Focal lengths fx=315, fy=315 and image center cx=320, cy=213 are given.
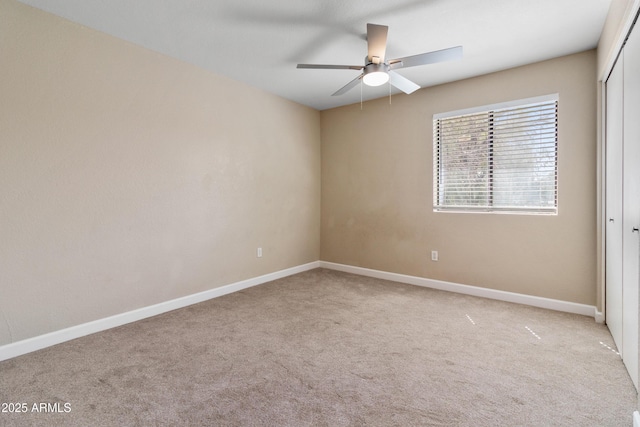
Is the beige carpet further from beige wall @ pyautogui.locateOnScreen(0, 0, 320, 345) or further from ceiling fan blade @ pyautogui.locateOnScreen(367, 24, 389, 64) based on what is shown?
ceiling fan blade @ pyautogui.locateOnScreen(367, 24, 389, 64)

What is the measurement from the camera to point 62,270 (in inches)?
98.5

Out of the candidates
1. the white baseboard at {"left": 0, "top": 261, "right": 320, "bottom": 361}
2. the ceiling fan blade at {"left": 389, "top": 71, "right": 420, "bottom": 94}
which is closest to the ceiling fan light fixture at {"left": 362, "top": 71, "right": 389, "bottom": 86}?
the ceiling fan blade at {"left": 389, "top": 71, "right": 420, "bottom": 94}

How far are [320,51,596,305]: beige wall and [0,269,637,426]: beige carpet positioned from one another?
1.87 feet

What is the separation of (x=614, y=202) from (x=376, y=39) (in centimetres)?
220

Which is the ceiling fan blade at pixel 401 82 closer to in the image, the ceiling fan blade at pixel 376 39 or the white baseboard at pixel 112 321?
the ceiling fan blade at pixel 376 39

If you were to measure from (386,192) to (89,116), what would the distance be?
3387 millimetres

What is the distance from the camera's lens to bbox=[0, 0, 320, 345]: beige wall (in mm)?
2287

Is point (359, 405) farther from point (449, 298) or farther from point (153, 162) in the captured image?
point (153, 162)

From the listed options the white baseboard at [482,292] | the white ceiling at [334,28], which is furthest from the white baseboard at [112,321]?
the white ceiling at [334,28]

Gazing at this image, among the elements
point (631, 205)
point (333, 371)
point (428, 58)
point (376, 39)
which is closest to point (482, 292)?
point (631, 205)

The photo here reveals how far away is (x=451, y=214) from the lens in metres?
3.84

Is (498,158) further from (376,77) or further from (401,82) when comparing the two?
(376,77)

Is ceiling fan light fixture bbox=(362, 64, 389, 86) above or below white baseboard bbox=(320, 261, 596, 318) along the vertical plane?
above

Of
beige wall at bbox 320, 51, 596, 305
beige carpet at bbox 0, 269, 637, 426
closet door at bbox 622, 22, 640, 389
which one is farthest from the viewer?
beige wall at bbox 320, 51, 596, 305
